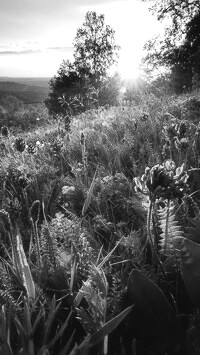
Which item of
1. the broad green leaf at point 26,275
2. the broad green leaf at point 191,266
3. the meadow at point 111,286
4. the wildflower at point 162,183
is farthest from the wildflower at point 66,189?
the broad green leaf at point 191,266

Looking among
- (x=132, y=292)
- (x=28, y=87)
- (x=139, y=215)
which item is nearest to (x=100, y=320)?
(x=132, y=292)

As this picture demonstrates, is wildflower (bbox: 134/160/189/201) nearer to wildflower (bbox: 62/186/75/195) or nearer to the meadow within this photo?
the meadow

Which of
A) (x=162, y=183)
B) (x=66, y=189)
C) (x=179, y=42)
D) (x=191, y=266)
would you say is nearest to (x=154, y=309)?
(x=191, y=266)

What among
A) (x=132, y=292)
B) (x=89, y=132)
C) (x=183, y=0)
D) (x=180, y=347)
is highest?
(x=183, y=0)

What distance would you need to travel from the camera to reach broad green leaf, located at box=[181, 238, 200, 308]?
0.99 m

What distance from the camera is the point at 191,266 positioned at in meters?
1.01

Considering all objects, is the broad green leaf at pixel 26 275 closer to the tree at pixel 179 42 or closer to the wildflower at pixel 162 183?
the wildflower at pixel 162 183

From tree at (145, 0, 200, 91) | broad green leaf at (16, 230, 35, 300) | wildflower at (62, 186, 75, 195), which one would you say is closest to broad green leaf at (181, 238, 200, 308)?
broad green leaf at (16, 230, 35, 300)

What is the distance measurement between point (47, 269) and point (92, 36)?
43.9 metres

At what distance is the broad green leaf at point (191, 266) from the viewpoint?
0.99m

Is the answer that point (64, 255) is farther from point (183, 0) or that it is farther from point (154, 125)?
point (183, 0)

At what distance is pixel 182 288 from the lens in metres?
1.16

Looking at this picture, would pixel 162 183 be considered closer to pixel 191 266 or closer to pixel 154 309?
pixel 191 266

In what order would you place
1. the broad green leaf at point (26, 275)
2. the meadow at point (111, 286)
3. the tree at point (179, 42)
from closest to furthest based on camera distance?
the meadow at point (111, 286) → the broad green leaf at point (26, 275) → the tree at point (179, 42)
